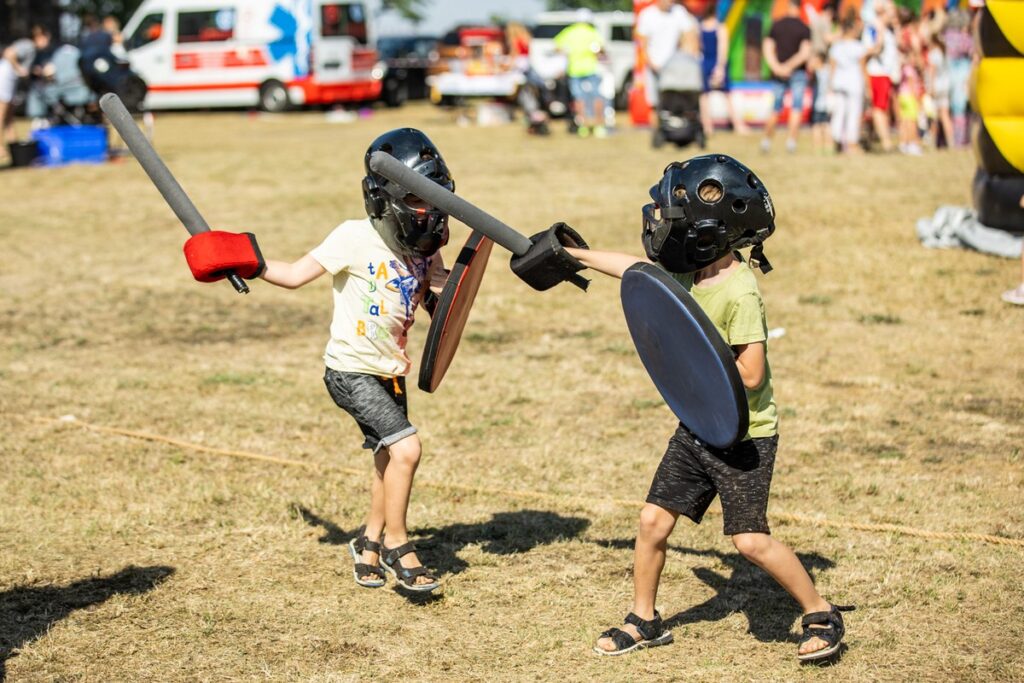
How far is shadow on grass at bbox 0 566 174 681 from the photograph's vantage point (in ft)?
15.0

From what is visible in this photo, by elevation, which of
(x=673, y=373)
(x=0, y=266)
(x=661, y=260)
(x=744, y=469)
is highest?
(x=661, y=260)

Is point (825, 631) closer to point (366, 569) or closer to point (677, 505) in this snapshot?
point (677, 505)

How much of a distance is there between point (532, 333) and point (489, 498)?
3363 millimetres

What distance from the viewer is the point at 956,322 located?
9.33 meters

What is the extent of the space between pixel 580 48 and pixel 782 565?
18629mm

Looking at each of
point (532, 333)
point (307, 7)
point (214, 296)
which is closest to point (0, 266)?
point (214, 296)

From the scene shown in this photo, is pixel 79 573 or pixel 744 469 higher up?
pixel 744 469

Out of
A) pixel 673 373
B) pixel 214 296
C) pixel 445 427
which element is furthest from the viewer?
pixel 214 296

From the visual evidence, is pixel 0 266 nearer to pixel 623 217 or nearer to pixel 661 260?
pixel 623 217

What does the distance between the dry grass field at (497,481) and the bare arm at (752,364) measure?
100 cm

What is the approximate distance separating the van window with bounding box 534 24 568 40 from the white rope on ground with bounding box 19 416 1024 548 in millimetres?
22658

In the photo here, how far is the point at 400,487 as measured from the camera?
16.1 ft

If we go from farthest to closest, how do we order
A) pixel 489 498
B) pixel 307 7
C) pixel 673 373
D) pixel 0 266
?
1. pixel 307 7
2. pixel 0 266
3. pixel 489 498
4. pixel 673 373

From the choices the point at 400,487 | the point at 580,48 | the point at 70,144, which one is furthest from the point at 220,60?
the point at 400,487
